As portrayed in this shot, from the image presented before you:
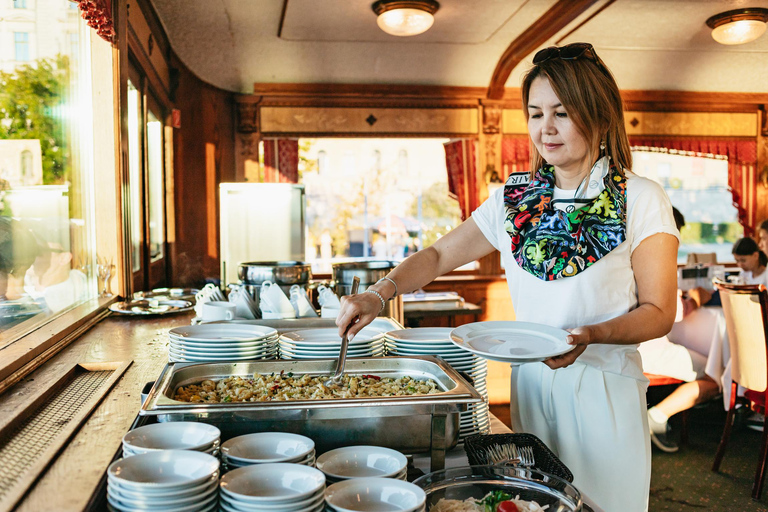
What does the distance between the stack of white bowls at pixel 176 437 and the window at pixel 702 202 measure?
25.0 ft

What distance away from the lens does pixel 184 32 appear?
15.3 ft

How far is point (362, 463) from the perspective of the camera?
99cm

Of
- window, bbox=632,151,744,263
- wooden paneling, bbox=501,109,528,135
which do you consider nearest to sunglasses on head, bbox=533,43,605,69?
wooden paneling, bbox=501,109,528,135

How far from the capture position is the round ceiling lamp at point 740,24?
15.2ft

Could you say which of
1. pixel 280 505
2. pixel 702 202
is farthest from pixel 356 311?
pixel 702 202

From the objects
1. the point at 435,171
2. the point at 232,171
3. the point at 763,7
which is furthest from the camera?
the point at 435,171

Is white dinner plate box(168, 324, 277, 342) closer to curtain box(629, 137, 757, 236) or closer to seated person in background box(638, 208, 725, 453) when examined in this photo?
seated person in background box(638, 208, 725, 453)

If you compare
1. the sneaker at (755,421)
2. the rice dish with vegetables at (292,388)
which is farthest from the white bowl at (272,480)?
the sneaker at (755,421)

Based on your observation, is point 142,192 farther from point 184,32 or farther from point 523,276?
point 523,276

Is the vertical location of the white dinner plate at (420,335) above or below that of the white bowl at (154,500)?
above

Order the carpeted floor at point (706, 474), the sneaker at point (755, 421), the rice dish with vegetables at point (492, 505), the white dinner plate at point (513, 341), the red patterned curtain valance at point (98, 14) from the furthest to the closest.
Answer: the sneaker at point (755, 421) < the carpeted floor at point (706, 474) < the red patterned curtain valance at point (98, 14) < the white dinner plate at point (513, 341) < the rice dish with vegetables at point (492, 505)

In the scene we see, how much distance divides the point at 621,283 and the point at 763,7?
4.23 meters

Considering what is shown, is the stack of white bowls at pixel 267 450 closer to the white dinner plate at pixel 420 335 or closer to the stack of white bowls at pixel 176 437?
the stack of white bowls at pixel 176 437

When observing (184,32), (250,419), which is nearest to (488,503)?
(250,419)
